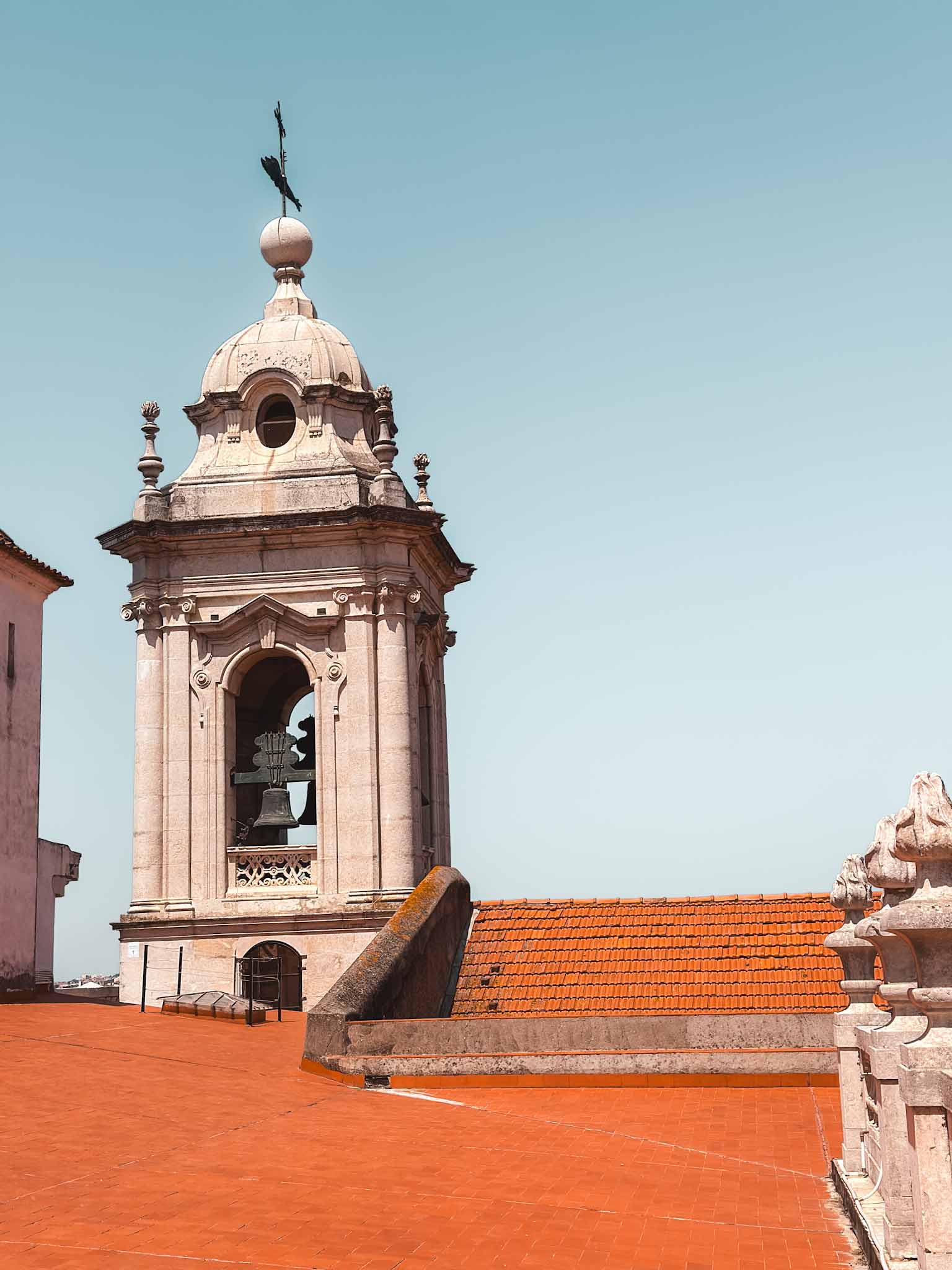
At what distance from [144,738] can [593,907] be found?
295 inches

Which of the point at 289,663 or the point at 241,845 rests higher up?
the point at 289,663

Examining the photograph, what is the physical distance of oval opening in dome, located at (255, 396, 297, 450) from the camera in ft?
86.5

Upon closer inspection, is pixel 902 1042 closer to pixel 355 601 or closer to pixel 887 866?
pixel 887 866

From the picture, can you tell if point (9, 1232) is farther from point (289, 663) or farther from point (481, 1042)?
point (289, 663)

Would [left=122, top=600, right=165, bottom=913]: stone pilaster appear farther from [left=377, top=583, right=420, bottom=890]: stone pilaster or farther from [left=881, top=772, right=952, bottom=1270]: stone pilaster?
[left=881, top=772, right=952, bottom=1270]: stone pilaster

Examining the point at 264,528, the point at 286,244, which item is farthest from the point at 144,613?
the point at 286,244

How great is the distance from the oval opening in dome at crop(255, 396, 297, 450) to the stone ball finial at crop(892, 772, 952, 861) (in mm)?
20739

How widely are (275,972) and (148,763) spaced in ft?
12.2

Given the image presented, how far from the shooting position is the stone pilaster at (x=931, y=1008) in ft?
20.6

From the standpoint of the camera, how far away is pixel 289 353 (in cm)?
2611

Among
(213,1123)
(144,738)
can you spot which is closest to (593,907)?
(144,738)

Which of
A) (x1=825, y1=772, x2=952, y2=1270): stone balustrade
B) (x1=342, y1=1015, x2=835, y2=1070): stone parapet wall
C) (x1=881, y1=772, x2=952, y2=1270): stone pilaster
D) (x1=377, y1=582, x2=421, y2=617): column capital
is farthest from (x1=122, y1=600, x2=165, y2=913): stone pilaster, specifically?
(x1=881, y1=772, x2=952, y2=1270): stone pilaster

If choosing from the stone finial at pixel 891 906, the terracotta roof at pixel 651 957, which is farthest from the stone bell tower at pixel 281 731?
the stone finial at pixel 891 906

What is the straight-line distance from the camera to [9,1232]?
28.4 feet
